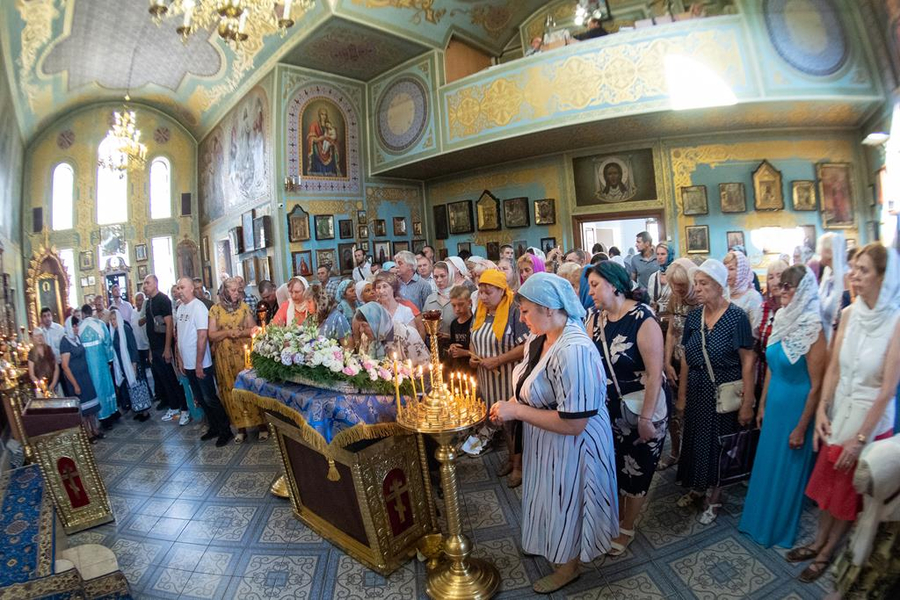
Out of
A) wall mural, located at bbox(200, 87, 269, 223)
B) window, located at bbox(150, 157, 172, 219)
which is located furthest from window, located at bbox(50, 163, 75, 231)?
wall mural, located at bbox(200, 87, 269, 223)

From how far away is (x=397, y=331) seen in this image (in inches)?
147

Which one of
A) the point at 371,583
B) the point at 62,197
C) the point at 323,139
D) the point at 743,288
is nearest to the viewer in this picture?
the point at 371,583

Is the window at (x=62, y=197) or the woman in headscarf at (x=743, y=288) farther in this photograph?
the window at (x=62, y=197)

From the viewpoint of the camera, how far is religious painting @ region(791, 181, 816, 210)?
30.9ft

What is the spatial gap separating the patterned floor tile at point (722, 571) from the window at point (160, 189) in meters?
17.1

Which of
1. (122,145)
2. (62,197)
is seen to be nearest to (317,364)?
(122,145)

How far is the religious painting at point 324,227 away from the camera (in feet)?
35.9

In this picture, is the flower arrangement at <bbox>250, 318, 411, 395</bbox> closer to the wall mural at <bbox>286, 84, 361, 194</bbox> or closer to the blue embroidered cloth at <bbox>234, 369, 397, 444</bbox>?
the blue embroidered cloth at <bbox>234, 369, 397, 444</bbox>

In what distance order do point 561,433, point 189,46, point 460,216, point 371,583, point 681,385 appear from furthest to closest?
point 460,216 < point 189,46 < point 681,385 < point 371,583 < point 561,433

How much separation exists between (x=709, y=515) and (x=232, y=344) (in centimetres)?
516

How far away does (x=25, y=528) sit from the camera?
2.55m

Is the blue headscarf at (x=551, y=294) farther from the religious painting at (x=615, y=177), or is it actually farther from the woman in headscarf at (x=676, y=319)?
the religious painting at (x=615, y=177)

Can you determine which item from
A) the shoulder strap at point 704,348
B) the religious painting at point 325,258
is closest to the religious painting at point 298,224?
the religious painting at point 325,258

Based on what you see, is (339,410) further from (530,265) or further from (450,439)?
(530,265)
